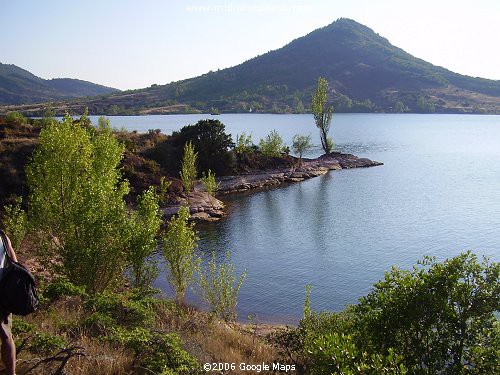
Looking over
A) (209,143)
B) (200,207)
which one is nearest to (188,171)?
(200,207)

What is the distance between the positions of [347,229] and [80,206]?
106 ft

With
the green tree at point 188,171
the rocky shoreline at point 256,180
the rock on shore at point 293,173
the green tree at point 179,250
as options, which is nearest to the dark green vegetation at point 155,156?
the green tree at point 188,171

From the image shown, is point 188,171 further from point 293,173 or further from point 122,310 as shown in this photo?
point 122,310

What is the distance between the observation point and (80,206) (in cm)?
2078

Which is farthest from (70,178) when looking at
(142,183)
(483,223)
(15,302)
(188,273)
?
(483,223)

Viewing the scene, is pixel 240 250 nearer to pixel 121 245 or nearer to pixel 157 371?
pixel 121 245

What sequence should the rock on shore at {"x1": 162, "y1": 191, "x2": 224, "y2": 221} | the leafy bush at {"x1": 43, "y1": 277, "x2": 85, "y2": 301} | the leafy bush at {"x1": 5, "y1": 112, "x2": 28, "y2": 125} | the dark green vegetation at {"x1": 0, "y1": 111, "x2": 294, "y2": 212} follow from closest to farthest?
the leafy bush at {"x1": 43, "y1": 277, "x2": 85, "y2": 301}, the dark green vegetation at {"x1": 0, "y1": 111, "x2": 294, "y2": 212}, the rock on shore at {"x1": 162, "y1": 191, "x2": 224, "y2": 221}, the leafy bush at {"x1": 5, "y1": 112, "x2": 28, "y2": 125}

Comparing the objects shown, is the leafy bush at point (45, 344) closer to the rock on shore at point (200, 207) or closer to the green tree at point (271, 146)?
the rock on shore at point (200, 207)

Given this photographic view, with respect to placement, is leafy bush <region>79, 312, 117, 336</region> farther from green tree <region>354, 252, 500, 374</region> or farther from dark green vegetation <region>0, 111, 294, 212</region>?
dark green vegetation <region>0, 111, 294, 212</region>

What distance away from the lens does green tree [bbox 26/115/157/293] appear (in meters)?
20.1

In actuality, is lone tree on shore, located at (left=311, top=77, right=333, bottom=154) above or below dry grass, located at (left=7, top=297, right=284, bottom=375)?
above

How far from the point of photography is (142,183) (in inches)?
2314

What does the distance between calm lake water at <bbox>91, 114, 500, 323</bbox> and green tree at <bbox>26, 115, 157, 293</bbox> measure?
11.4m

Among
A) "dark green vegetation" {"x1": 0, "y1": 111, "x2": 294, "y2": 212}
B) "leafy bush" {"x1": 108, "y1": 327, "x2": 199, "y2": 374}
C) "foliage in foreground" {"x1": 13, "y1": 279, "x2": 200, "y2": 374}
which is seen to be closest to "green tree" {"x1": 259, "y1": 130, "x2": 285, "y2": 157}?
"dark green vegetation" {"x1": 0, "y1": 111, "x2": 294, "y2": 212}
